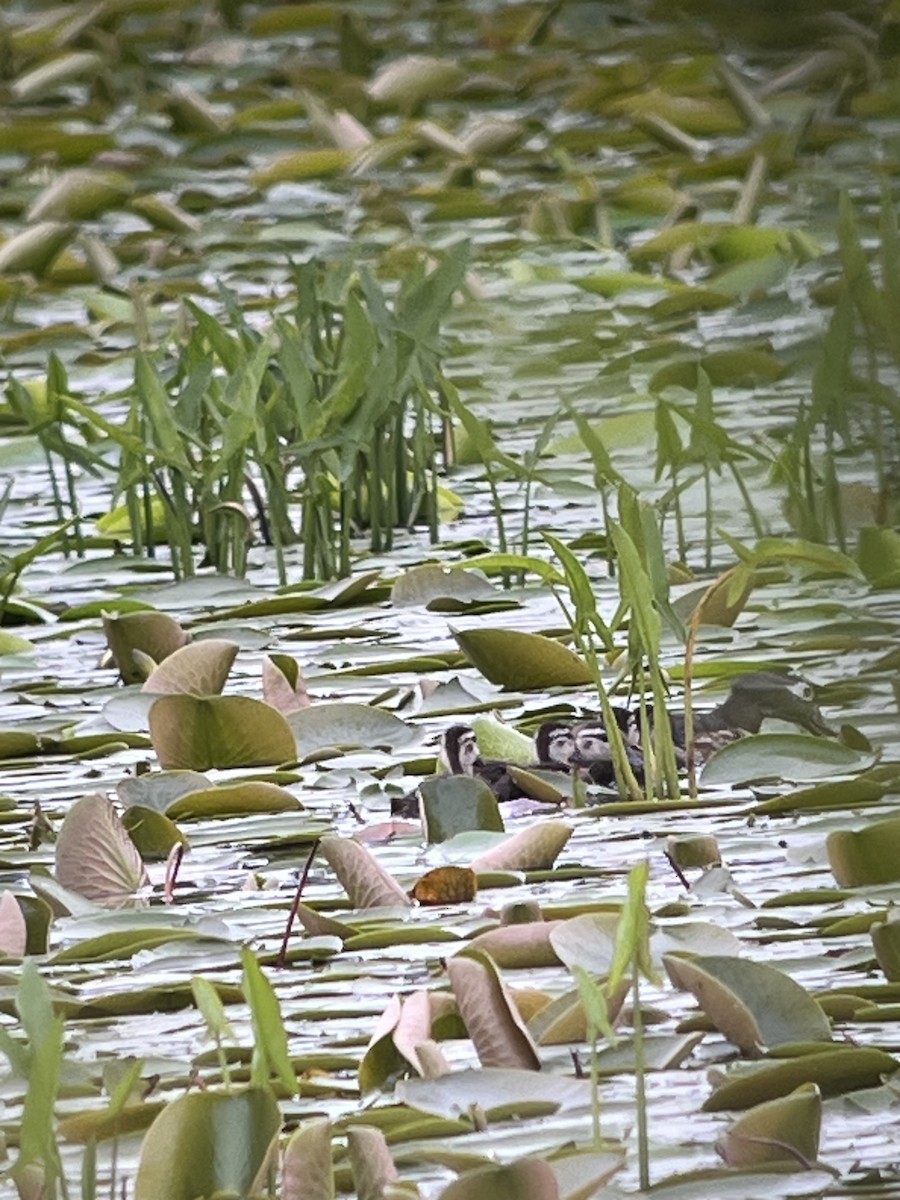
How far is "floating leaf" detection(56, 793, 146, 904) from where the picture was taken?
185cm

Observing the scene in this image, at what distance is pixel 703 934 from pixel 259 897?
372 mm

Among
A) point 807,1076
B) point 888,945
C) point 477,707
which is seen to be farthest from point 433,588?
point 807,1076

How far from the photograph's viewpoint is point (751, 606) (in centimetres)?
269

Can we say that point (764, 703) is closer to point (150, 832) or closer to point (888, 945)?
point (150, 832)

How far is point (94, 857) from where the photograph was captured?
1860 millimetres

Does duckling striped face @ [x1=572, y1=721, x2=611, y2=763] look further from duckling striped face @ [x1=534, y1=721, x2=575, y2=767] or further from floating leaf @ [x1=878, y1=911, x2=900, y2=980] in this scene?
floating leaf @ [x1=878, y1=911, x2=900, y2=980]

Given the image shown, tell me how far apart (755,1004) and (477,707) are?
981mm

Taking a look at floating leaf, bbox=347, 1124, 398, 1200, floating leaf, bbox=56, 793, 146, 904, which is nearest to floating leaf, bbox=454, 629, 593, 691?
floating leaf, bbox=56, 793, 146, 904

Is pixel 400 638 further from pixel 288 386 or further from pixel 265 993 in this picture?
pixel 265 993

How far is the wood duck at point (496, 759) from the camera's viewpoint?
210 centimetres

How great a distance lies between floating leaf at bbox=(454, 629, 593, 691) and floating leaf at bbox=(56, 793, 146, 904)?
643 mm

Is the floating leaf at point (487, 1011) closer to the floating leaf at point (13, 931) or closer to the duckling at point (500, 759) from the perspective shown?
the floating leaf at point (13, 931)

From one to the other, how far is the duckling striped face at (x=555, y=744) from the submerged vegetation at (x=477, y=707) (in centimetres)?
3

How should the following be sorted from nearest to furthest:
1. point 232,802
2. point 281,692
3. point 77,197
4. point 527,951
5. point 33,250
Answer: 1. point 527,951
2. point 232,802
3. point 281,692
4. point 33,250
5. point 77,197
